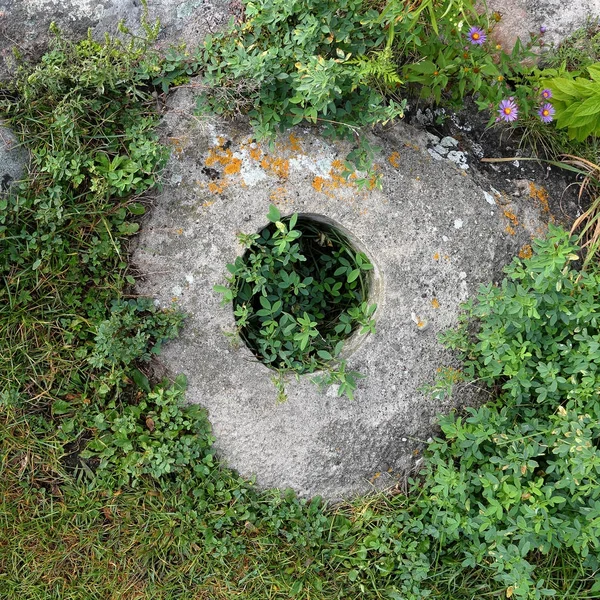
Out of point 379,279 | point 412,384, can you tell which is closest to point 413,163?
point 379,279

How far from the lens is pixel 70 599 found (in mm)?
2846

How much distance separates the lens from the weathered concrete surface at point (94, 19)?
283cm

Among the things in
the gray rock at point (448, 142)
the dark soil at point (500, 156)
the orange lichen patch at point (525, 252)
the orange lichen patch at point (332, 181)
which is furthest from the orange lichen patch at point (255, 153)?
the orange lichen patch at point (525, 252)

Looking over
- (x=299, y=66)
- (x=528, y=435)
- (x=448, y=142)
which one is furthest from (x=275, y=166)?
(x=528, y=435)

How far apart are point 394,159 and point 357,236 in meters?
0.42

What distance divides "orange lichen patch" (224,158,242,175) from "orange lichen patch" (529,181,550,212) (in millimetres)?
1499

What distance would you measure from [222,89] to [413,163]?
0.97 meters

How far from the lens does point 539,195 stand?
319 cm

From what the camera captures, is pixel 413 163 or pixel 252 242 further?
pixel 413 163

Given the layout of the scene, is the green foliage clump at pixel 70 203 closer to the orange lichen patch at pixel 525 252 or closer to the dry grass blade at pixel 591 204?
the orange lichen patch at pixel 525 252

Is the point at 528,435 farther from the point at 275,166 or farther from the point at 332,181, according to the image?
the point at 275,166

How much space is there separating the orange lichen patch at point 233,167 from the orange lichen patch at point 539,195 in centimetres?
150

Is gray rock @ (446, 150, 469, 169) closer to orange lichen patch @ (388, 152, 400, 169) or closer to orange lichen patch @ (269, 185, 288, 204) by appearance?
orange lichen patch @ (388, 152, 400, 169)

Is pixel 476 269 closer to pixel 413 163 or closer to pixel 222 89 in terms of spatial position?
pixel 413 163
